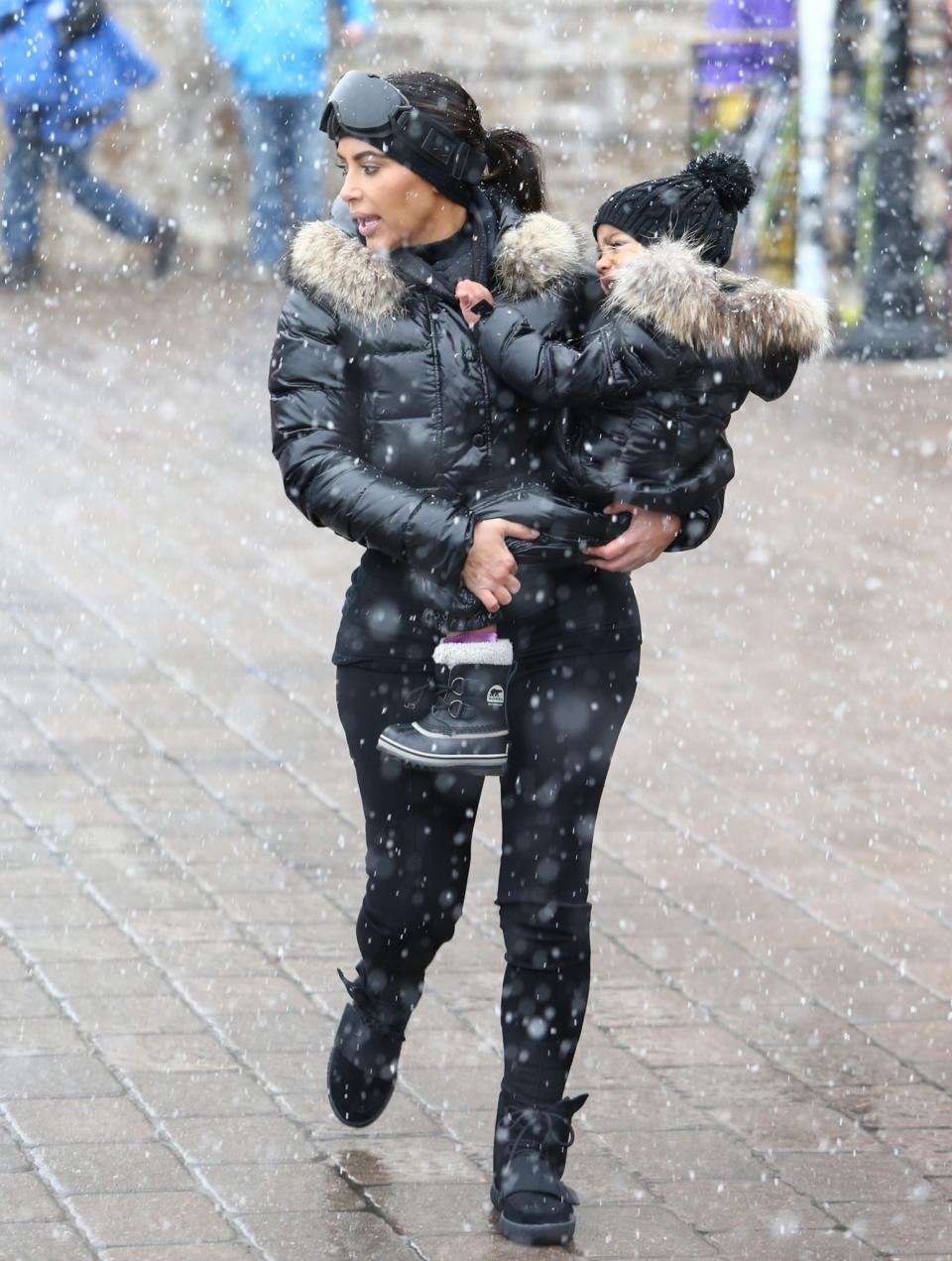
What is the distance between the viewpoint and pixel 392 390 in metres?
4.12

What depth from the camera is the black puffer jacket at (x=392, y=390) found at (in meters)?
4.08

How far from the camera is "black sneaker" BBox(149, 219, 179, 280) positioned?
1658cm

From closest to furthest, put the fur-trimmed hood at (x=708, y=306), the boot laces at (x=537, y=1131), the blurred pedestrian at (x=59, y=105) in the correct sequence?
the fur-trimmed hood at (x=708, y=306) → the boot laces at (x=537, y=1131) → the blurred pedestrian at (x=59, y=105)

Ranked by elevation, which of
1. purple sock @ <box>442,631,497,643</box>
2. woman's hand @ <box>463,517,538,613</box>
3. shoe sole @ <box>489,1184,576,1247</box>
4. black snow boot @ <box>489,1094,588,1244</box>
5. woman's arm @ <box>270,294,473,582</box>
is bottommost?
shoe sole @ <box>489,1184,576,1247</box>

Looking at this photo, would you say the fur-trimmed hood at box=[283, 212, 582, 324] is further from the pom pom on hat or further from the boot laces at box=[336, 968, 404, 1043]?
the boot laces at box=[336, 968, 404, 1043]

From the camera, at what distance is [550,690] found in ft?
13.9

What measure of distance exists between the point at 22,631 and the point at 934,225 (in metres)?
9.58

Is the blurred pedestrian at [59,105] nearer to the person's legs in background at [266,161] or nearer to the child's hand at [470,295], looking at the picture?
the person's legs in background at [266,161]

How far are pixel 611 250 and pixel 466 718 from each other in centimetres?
86

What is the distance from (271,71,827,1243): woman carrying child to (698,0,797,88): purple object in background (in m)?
12.1

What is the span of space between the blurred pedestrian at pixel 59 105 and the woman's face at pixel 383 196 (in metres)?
12.2

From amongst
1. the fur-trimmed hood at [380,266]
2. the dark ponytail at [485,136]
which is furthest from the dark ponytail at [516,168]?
the fur-trimmed hood at [380,266]

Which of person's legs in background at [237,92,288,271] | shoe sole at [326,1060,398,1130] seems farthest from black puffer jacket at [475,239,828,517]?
person's legs in background at [237,92,288,271]

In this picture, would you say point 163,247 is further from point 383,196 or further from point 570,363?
point 570,363
